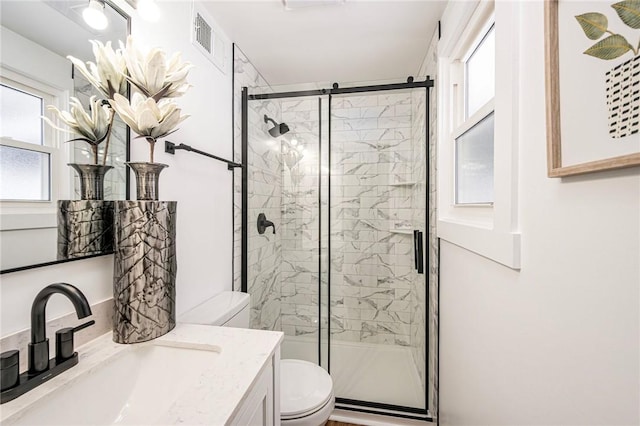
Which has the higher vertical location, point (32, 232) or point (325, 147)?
point (325, 147)

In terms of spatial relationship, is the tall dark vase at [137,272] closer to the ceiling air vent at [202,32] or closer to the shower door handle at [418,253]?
the ceiling air vent at [202,32]

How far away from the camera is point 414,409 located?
1.74 m

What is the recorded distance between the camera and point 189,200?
1.36 m

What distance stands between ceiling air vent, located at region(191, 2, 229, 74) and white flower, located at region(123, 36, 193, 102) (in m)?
0.65

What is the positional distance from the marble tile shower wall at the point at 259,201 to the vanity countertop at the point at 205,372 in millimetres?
930

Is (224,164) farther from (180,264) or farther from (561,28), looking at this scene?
(561,28)

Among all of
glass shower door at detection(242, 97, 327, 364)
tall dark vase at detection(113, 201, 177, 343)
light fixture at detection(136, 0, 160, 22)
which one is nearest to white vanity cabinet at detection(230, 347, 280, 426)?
tall dark vase at detection(113, 201, 177, 343)

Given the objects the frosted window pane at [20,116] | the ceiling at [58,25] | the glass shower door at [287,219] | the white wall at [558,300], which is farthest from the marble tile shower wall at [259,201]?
the white wall at [558,300]

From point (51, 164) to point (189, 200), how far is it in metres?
0.60

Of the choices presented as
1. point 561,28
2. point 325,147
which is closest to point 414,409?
point 325,147

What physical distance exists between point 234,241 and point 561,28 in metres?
1.72

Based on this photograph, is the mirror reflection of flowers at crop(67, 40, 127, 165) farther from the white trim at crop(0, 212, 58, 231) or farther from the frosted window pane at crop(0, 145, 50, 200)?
the white trim at crop(0, 212, 58, 231)

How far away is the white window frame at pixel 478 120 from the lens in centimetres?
75

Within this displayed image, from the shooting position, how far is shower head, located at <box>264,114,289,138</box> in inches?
80.3
